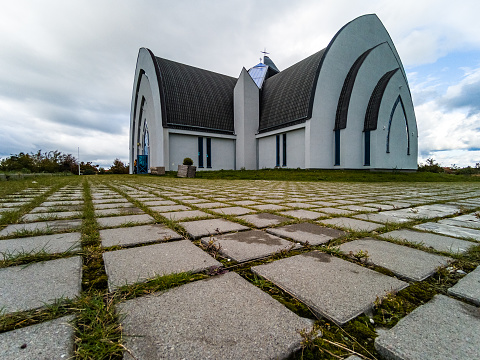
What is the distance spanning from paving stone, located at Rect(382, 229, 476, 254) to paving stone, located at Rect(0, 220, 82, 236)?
8.26 feet

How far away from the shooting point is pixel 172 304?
79 centimetres

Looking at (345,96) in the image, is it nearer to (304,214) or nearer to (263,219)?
(304,214)

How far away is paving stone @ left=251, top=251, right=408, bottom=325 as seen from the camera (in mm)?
777

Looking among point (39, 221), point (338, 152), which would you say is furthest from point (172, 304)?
point (338, 152)

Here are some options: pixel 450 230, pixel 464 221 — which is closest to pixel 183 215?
pixel 450 230

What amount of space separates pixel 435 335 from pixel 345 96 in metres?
18.7

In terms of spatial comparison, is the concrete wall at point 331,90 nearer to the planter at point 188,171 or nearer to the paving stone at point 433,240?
the planter at point 188,171

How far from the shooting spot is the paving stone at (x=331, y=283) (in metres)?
0.78

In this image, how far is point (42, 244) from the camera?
1.41 metres

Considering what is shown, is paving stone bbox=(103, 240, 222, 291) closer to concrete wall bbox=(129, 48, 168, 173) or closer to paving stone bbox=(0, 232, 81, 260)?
paving stone bbox=(0, 232, 81, 260)

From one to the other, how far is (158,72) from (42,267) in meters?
20.9

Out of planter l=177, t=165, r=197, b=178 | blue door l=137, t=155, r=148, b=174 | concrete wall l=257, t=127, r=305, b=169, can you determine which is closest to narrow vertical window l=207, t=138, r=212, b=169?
concrete wall l=257, t=127, r=305, b=169

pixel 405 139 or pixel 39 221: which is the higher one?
pixel 405 139

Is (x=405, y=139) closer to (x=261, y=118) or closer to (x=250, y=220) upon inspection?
(x=261, y=118)
